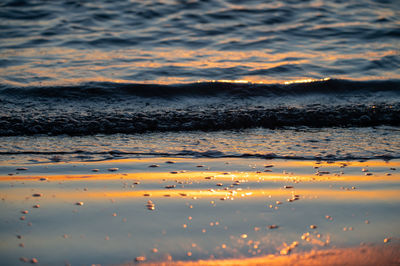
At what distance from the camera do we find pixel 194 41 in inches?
313

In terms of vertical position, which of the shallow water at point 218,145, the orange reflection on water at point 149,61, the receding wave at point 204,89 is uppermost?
the orange reflection on water at point 149,61

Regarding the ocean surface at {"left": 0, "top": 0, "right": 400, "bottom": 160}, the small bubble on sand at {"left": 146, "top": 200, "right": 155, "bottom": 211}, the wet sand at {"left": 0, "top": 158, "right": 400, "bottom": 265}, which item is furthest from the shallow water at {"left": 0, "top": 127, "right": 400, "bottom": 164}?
the small bubble on sand at {"left": 146, "top": 200, "right": 155, "bottom": 211}

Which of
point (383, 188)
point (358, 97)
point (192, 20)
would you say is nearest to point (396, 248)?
point (383, 188)

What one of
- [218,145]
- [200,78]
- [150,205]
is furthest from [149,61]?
[150,205]

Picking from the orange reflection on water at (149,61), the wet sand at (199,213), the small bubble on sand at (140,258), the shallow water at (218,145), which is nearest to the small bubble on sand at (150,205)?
the wet sand at (199,213)

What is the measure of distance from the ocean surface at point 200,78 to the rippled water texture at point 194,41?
3cm

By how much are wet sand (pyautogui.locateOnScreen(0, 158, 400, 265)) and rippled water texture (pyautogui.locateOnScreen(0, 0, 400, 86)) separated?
3.23 m

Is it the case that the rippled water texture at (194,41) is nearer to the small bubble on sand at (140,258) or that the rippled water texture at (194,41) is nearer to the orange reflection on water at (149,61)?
the orange reflection on water at (149,61)

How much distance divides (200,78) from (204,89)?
1.31ft

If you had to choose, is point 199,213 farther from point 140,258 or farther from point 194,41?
point 194,41

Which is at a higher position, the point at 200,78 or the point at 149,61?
the point at 149,61

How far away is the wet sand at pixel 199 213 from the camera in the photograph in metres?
1.89

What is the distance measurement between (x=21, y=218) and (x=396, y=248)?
1736mm

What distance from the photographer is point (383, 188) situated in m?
2.69
